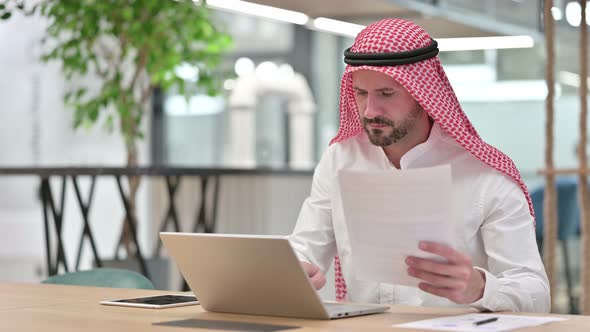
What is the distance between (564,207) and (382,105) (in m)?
4.48

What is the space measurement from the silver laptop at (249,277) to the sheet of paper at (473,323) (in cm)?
19

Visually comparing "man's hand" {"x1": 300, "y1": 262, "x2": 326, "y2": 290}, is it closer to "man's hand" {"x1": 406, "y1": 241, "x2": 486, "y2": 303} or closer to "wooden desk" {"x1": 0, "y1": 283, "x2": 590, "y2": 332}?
"wooden desk" {"x1": 0, "y1": 283, "x2": 590, "y2": 332}

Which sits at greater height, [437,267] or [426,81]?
[426,81]

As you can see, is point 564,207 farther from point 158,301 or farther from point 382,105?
point 158,301

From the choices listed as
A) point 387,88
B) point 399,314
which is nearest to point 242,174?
Result: point 387,88

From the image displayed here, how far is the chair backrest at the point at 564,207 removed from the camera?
688cm

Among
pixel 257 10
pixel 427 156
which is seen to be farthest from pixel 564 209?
pixel 427 156

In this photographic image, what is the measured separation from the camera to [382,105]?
2645 mm

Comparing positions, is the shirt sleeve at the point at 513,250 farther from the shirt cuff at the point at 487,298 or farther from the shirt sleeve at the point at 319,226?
the shirt sleeve at the point at 319,226

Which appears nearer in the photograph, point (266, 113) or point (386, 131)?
point (386, 131)

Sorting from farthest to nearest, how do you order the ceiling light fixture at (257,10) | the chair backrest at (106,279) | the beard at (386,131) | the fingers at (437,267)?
the ceiling light fixture at (257,10)
the chair backrest at (106,279)
the beard at (386,131)
the fingers at (437,267)

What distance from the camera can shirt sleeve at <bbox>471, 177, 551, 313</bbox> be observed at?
2422 mm

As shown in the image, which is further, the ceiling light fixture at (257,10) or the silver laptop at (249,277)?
the ceiling light fixture at (257,10)

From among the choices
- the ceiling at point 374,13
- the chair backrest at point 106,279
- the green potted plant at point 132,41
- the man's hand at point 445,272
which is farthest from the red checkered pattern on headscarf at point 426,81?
the green potted plant at point 132,41
